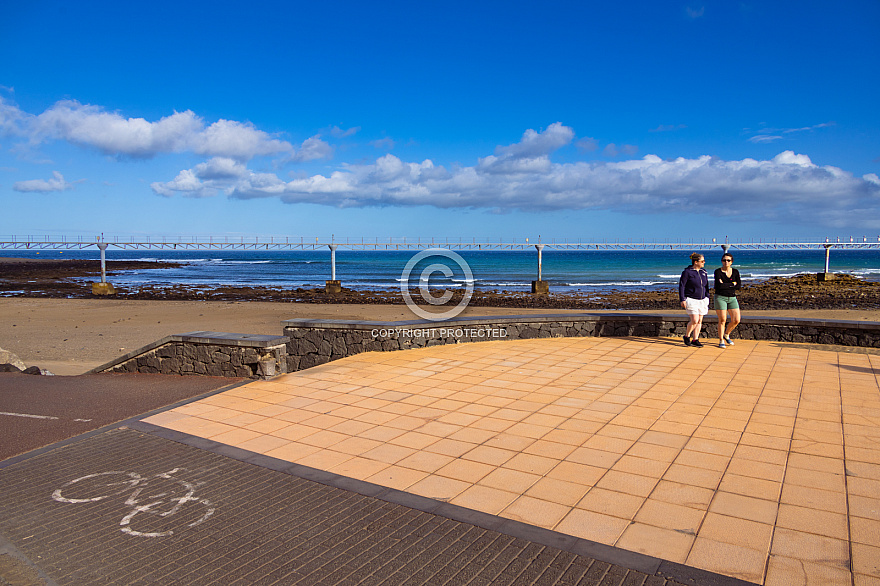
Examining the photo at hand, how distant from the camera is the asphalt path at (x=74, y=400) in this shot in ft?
15.7

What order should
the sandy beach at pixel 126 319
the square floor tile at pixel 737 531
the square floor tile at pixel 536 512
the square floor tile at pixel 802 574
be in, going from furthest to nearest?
the sandy beach at pixel 126 319
the square floor tile at pixel 536 512
the square floor tile at pixel 737 531
the square floor tile at pixel 802 574

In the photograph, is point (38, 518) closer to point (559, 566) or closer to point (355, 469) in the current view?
point (355, 469)

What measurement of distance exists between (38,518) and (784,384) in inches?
266

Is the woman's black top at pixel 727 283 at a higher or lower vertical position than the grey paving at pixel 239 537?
higher

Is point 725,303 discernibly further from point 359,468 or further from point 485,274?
point 485,274

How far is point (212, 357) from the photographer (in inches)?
280

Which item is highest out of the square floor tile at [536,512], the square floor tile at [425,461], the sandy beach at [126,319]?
the square floor tile at [425,461]

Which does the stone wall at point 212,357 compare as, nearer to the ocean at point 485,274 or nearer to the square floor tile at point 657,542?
the square floor tile at point 657,542

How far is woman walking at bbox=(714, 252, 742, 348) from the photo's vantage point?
801 cm

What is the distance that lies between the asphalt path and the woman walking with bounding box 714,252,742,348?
22.4ft

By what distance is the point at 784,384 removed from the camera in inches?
237

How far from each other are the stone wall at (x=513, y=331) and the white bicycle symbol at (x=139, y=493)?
4.73 m

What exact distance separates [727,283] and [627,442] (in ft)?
15.7

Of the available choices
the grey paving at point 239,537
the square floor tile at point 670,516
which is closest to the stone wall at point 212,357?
the grey paving at point 239,537
